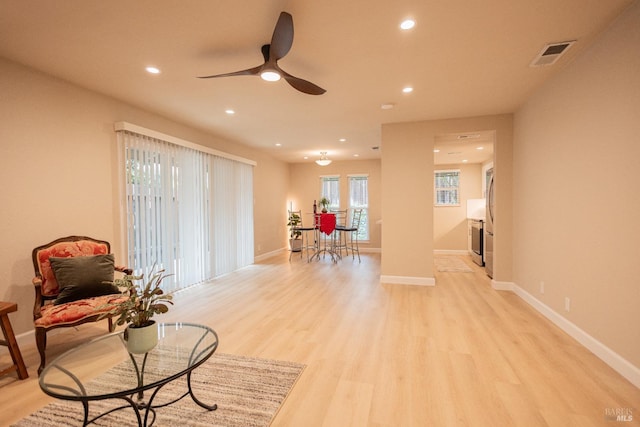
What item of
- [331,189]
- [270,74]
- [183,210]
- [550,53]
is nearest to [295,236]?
[331,189]

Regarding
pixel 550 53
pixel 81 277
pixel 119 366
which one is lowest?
pixel 119 366

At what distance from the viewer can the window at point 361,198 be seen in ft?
28.1

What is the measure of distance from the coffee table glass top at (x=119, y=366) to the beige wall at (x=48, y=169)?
1.69 metres

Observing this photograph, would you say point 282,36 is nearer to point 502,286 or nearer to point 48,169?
point 48,169

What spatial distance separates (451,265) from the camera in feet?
20.7

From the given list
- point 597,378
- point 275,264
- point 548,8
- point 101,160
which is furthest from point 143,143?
point 597,378

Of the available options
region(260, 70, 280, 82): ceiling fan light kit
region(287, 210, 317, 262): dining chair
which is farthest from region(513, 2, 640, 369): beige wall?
region(287, 210, 317, 262): dining chair

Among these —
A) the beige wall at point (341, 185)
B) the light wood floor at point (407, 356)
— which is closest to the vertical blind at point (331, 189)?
the beige wall at point (341, 185)

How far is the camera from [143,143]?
12.9 feet

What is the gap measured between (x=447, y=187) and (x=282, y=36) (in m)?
7.13

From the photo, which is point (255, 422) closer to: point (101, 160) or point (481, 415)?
point (481, 415)

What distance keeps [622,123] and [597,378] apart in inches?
74.3

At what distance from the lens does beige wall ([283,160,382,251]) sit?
846 cm

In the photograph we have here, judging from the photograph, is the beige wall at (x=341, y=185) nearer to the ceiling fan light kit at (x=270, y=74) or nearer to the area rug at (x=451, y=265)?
the area rug at (x=451, y=265)
